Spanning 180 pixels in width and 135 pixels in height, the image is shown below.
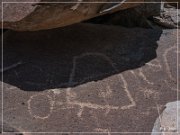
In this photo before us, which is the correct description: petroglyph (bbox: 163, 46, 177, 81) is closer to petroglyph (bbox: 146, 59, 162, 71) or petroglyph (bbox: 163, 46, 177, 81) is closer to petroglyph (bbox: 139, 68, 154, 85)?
petroglyph (bbox: 146, 59, 162, 71)

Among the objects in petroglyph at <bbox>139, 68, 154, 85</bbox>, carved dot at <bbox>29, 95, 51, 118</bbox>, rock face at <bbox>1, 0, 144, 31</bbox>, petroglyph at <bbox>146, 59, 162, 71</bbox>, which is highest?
rock face at <bbox>1, 0, 144, 31</bbox>

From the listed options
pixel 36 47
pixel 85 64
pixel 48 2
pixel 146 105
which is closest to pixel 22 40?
pixel 36 47

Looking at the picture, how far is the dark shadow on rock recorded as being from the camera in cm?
295

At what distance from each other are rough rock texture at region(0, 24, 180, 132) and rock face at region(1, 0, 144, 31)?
32 centimetres

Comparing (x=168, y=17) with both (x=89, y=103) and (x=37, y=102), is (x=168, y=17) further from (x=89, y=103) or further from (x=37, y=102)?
(x=37, y=102)

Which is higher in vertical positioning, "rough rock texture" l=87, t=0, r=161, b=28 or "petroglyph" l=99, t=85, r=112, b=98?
"rough rock texture" l=87, t=0, r=161, b=28

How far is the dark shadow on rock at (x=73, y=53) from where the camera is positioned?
2.95 metres

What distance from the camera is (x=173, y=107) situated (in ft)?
9.05

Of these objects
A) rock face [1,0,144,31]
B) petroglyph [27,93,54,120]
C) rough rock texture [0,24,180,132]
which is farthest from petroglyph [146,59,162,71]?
petroglyph [27,93,54,120]

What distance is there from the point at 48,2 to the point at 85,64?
59 centimetres

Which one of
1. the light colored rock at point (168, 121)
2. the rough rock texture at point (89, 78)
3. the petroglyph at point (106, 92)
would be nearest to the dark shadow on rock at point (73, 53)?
the rough rock texture at point (89, 78)

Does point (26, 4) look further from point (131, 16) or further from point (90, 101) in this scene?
point (131, 16)

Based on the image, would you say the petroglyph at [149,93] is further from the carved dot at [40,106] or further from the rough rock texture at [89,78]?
the carved dot at [40,106]

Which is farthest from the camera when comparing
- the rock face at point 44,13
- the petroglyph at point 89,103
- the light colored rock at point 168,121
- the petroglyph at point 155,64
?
the petroglyph at point 155,64
